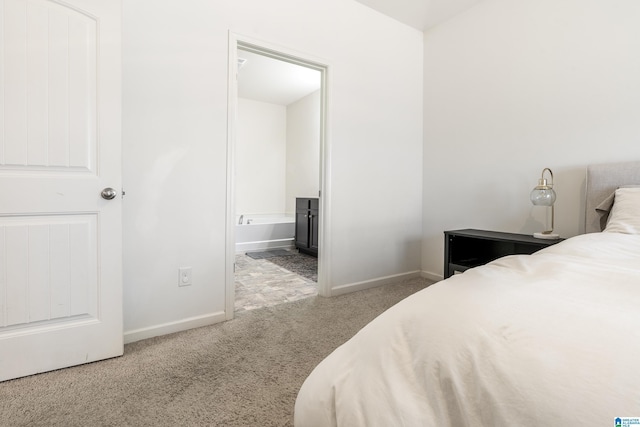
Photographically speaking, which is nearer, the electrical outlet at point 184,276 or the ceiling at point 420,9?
the electrical outlet at point 184,276

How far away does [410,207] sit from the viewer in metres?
3.26

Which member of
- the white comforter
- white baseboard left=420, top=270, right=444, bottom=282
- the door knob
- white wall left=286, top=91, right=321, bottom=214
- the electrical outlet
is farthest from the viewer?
white wall left=286, top=91, right=321, bottom=214

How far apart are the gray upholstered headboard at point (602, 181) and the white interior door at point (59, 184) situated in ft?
9.48

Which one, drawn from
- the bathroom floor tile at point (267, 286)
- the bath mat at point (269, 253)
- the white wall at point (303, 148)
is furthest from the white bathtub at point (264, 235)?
the bathroom floor tile at point (267, 286)

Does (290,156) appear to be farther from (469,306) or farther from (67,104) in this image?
(469,306)

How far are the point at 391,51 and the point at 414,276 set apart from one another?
7.55 ft

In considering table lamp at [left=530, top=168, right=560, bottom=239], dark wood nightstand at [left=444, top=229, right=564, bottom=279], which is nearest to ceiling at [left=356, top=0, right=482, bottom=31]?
table lamp at [left=530, top=168, right=560, bottom=239]

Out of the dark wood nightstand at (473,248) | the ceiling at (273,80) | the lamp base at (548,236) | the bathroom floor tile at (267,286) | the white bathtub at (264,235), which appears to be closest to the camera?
the lamp base at (548,236)

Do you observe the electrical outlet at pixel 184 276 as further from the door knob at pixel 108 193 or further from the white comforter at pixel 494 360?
the white comforter at pixel 494 360

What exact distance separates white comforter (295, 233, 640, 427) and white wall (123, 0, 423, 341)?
1.56 meters

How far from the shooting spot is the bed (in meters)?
0.44

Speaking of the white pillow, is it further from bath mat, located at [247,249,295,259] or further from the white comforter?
bath mat, located at [247,249,295,259]

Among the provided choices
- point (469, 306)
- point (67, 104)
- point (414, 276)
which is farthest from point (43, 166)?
point (414, 276)

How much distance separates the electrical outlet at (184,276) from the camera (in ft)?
6.66
